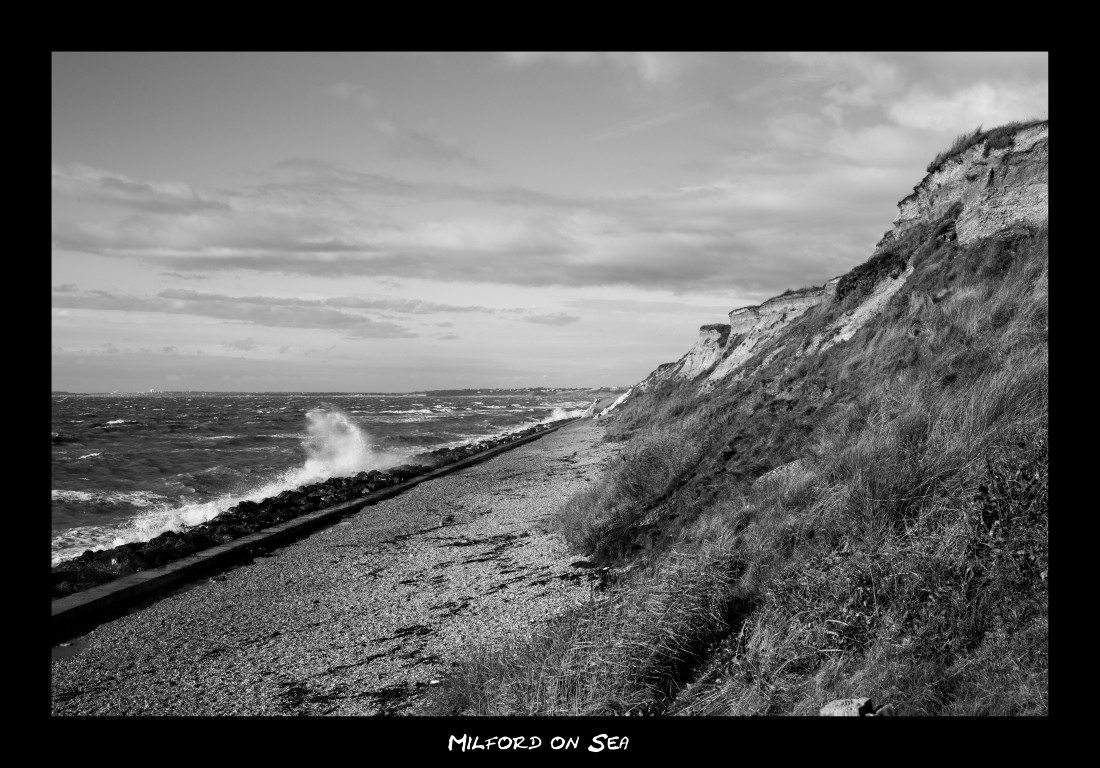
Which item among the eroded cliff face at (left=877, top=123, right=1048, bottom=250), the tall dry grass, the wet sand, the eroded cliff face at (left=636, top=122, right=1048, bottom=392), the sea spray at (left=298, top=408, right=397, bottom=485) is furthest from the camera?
the sea spray at (left=298, top=408, right=397, bottom=485)

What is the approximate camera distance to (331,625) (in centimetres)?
703

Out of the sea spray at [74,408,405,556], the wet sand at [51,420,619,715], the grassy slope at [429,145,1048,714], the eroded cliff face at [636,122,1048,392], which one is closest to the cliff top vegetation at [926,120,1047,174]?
the eroded cliff face at [636,122,1048,392]

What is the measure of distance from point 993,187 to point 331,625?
1636 centimetres

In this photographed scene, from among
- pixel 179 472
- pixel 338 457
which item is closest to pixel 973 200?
pixel 338 457

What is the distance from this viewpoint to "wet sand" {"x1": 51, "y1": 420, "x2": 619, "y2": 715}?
5.42m

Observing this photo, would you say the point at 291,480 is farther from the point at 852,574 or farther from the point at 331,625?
the point at 852,574

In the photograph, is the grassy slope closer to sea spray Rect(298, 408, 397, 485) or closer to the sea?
the sea

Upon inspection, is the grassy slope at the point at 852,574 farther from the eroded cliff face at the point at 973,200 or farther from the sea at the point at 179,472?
the sea at the point at 179,472

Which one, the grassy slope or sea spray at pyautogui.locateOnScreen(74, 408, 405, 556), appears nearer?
the grassy slope

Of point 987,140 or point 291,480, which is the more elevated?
point 987,140

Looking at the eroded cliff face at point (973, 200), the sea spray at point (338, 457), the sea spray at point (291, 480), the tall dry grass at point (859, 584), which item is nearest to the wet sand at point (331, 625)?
the tall dry grass at point (859, 584)

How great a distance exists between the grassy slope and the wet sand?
938 mm
